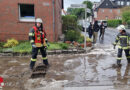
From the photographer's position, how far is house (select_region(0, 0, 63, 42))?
422 inches

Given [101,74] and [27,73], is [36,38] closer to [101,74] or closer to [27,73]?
[27,73]

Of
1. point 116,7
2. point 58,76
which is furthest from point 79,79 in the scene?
point 116,7

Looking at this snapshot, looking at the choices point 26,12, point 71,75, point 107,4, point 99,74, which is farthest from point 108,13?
point 71,75

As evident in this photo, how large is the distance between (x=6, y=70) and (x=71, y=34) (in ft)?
20.9

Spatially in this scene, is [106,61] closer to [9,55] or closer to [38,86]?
[38,86]

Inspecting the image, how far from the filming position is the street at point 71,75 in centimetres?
480

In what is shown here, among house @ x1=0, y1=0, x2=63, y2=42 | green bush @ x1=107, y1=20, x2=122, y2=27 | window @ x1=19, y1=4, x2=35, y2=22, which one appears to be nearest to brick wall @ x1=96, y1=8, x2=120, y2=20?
green bush @ x1=107, y1=20, x2=122, y2=27

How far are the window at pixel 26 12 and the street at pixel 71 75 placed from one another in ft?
12.3

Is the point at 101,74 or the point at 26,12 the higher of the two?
the point at 26,12

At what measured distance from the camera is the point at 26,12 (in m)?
11.0

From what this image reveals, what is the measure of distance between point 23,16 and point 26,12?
1.23 feet

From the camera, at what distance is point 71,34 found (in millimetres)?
11766

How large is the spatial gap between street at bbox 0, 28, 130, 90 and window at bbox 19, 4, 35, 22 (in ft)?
12.3

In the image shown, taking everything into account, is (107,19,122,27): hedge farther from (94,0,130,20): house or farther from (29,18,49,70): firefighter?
(29,18,49,70): firefighter
